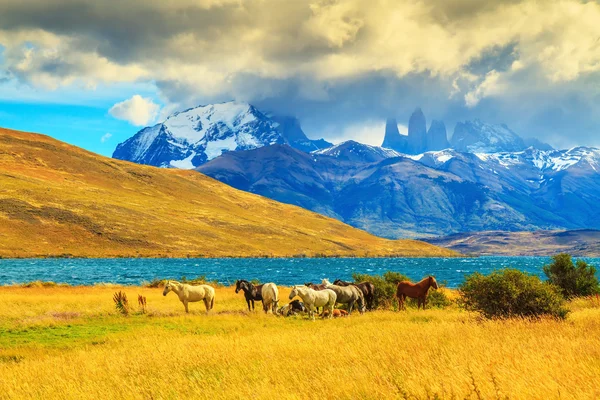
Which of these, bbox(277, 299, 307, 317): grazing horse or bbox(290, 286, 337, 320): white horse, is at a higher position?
bbox(290, 286, 337, 320): white horse

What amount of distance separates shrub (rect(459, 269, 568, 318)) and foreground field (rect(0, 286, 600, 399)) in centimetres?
91

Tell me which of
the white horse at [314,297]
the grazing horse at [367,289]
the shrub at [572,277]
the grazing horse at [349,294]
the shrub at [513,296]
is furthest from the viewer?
the shrub at [572,277]

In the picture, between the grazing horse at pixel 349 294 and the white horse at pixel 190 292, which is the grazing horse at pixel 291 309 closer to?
the grazing horse at pixel 349 294

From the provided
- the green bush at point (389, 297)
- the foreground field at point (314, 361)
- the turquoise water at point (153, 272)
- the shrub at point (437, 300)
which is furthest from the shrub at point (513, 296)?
the turquoise water at point (153, 272)

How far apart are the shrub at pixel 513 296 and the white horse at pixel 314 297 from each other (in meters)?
7.27

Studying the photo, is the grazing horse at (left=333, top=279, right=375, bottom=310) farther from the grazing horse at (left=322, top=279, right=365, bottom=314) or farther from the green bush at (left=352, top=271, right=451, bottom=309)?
the grazing horse at (left=322, top=279, right=365, bottom=314)

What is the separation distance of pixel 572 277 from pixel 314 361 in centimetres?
2965

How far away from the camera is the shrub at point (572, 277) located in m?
36.5

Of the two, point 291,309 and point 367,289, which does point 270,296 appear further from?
point 367,289

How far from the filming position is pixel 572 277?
121 ft

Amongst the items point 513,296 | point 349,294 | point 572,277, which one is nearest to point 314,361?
point 513,296

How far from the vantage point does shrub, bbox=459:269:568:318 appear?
2262cm

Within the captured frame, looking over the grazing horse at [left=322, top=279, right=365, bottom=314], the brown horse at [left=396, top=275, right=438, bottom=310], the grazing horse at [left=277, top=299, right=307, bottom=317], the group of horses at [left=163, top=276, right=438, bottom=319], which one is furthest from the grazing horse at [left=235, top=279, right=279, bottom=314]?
the brown horse at [left=396, top=275, right=438, bottom=310]

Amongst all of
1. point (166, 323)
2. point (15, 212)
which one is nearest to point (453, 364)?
point (166, 323)
